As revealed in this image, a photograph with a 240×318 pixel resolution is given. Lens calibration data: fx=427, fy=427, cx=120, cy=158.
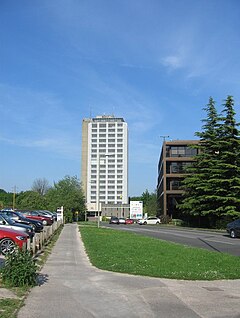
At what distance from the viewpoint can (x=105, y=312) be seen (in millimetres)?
7270

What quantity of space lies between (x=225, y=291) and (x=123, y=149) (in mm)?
153935

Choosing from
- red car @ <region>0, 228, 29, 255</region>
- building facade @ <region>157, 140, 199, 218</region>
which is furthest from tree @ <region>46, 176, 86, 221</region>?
red car @ <region>0, 228, 29, 255</region>

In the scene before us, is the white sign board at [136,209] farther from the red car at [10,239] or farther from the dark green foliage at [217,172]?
the red car at [10,239]

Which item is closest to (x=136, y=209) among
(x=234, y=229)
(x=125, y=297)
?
(x=234, y=229)

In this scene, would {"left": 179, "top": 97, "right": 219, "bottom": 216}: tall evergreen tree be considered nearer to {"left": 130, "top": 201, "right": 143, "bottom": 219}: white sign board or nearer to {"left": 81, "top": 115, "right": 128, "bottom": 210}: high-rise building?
{"left": 130, "top": 201, "right": 143, "bottom": 219}: white sign board

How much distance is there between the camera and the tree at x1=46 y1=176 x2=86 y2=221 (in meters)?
77.7

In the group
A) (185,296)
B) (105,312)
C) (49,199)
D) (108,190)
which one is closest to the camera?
(105,312)

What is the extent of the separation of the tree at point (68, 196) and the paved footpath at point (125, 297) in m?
61.7

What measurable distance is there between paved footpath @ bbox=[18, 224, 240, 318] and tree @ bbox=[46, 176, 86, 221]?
61717mm

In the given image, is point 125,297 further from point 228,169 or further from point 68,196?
point 68,196

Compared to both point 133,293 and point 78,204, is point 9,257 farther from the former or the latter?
point 78,204

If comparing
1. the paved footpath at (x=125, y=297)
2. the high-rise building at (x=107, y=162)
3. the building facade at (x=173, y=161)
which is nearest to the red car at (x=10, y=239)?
the paved footpath at (x=125, y=297)

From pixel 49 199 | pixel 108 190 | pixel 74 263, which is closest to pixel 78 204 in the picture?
pixel 49 199

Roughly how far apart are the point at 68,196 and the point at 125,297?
70728 millimetres
